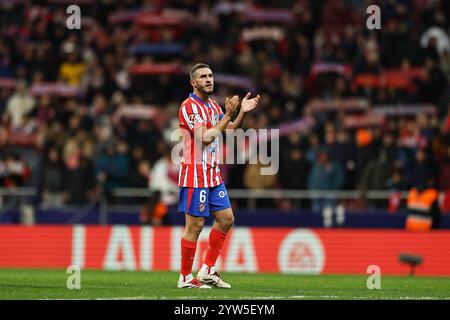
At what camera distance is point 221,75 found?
26312 millimetres

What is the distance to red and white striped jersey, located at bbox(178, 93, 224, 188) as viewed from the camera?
13.3 metres

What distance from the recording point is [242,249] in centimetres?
2164

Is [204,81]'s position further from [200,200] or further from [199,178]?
[200,200]

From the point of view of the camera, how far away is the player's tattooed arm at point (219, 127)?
12805 millimetres

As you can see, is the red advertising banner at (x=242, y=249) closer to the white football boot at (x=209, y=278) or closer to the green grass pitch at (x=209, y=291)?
the green grass pitch at (x=209, y=291)

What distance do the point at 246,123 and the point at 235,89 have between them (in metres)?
2.35

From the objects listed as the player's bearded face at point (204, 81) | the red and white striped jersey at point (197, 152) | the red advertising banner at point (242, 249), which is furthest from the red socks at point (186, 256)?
the red advertising banner at point (242, 249)

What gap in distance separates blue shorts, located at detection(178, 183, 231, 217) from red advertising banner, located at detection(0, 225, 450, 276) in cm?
769

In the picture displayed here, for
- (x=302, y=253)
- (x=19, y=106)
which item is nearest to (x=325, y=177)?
(x=302, y=253)

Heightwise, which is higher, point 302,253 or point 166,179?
point 166,179

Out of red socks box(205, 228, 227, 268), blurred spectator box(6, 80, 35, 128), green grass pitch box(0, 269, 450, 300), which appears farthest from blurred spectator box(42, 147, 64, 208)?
red socks box(205, 228, 227, 268)
